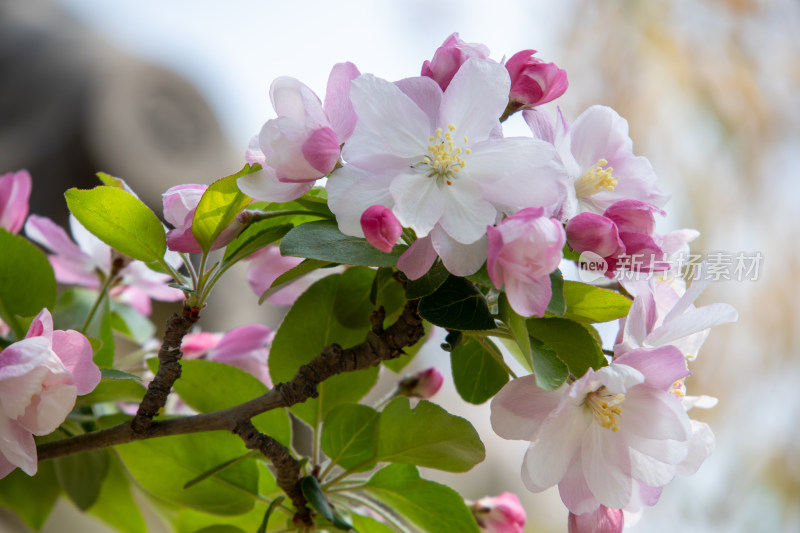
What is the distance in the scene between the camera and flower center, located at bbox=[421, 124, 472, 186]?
36 centimetres

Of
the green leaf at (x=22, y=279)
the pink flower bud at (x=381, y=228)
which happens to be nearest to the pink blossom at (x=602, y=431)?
the pink flower bud at (x=381, y=228)

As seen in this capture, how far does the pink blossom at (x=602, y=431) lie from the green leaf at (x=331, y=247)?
0.31 feet

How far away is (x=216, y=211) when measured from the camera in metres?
0.39

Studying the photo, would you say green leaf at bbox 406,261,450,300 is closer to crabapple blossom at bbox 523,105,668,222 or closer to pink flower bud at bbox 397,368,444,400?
crabapple blossom at bbox 523,105,668,222

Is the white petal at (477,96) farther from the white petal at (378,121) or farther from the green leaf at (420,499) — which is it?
the green leaf at (420,499)

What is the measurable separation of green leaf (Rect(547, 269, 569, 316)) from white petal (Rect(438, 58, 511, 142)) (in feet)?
0.27

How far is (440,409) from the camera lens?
0.43 m

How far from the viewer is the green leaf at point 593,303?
39 centimetres

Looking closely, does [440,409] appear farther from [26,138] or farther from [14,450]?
[26,138]

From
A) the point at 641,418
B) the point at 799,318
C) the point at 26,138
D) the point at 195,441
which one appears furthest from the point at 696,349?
the point at 799,318

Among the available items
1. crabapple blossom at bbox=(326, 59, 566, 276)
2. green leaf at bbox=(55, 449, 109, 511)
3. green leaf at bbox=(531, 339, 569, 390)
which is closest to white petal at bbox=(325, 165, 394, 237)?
crabapple blossom at bbox=(326, 59, 566, 276)

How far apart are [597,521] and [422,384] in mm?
193

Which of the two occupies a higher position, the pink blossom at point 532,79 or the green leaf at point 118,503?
the pink blossom at point 532,79

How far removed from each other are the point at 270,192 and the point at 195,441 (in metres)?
0.21
